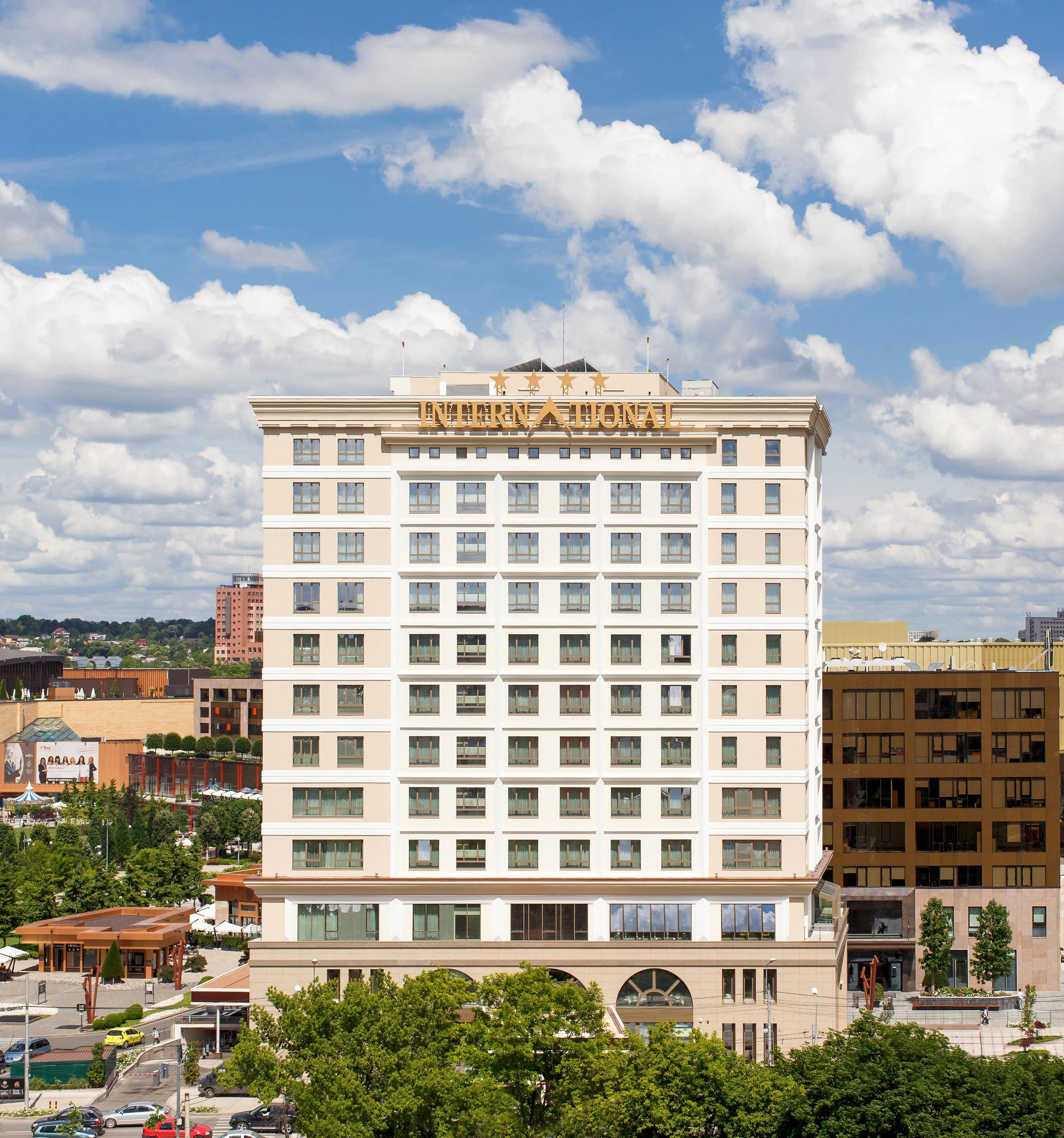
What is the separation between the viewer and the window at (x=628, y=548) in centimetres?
8606

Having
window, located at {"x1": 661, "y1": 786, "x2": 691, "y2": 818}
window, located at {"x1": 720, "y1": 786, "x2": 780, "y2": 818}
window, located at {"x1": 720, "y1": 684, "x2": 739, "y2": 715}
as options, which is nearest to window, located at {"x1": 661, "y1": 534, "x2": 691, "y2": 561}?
window, located at {"x1": 720, "y1": 684, "x2": 739, "y2": 715}

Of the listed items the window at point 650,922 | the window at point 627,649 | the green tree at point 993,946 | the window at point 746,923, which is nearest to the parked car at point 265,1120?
the window at point 650,922

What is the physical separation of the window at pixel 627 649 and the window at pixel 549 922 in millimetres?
15486

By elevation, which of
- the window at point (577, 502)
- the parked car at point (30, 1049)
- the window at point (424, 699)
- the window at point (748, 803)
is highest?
the window at point (577, 502)

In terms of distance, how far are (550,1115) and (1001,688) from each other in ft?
225

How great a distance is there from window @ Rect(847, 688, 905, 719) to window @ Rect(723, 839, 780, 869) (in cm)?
3604

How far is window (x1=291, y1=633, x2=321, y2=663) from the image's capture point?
85562 millimetres

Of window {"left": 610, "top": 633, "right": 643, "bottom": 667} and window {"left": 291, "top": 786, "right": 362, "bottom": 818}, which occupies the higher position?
window {"left": 610, "top": 633, "right": 643, "bottom": 667}

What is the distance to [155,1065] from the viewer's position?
304ft

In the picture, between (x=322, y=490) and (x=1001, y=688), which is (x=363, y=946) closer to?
(x=322, y=490)

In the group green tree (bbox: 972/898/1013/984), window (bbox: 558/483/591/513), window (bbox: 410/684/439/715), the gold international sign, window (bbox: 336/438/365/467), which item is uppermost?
the gold international sign

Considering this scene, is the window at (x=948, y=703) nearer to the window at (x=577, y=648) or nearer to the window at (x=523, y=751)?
the window at (x=577, y=648)

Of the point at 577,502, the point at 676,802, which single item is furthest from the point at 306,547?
the point at 676,802

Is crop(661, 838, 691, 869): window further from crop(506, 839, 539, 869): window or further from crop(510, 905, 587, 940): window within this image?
crop(506, 839, 539, 869): window
